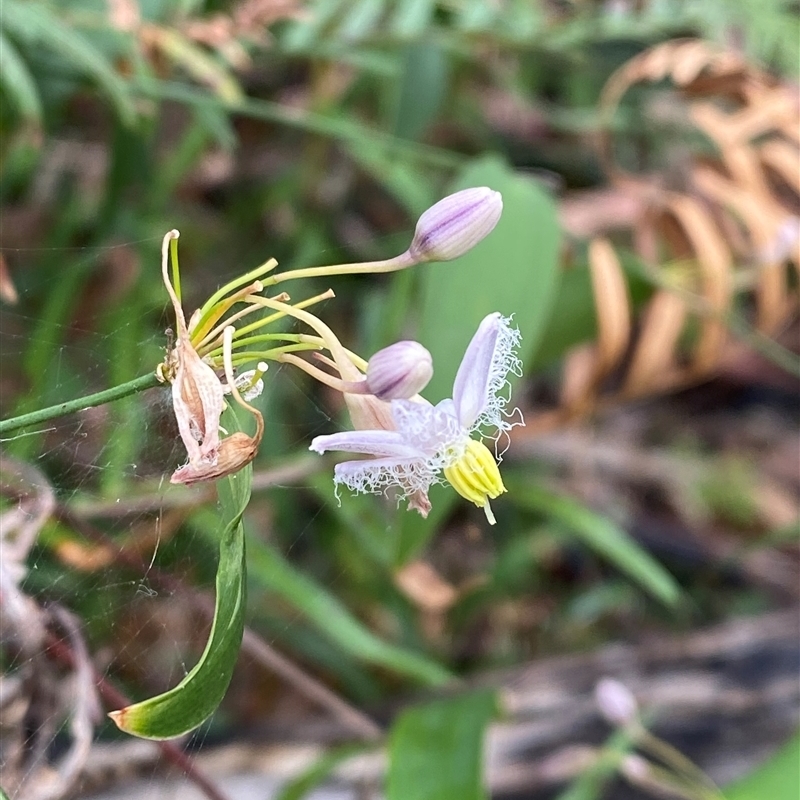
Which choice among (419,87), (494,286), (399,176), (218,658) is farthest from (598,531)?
(218,658)

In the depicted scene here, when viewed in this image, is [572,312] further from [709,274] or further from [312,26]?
[312,26]

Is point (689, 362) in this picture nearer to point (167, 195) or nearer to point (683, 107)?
point (683, 107)

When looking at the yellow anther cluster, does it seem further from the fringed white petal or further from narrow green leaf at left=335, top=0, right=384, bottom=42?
narrow green leaf at left=335, top=0, right=384, bottom=42

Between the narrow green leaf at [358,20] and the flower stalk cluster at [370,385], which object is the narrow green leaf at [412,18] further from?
the flower stalk cluster at [370,385]

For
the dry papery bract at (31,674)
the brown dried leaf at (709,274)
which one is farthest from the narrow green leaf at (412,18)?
the dry papery bract at (31,674)

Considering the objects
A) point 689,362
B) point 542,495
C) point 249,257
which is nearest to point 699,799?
point 542,495

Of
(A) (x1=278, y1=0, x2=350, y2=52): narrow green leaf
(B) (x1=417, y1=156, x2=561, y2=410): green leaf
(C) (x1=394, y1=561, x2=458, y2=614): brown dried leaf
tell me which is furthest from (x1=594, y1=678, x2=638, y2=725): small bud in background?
(A) (x1=278, y1=0, x2=350, y2=52): narrow green leaf

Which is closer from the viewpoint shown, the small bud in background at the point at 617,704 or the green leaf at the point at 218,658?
the green leaf at the point at 218,658

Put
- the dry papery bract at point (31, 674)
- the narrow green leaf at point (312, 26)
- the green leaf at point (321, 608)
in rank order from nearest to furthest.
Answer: the dry papery bract at point (31, 674) < the green leaf at point (321, 608) < the narrow green leaf at point (312, 26)
